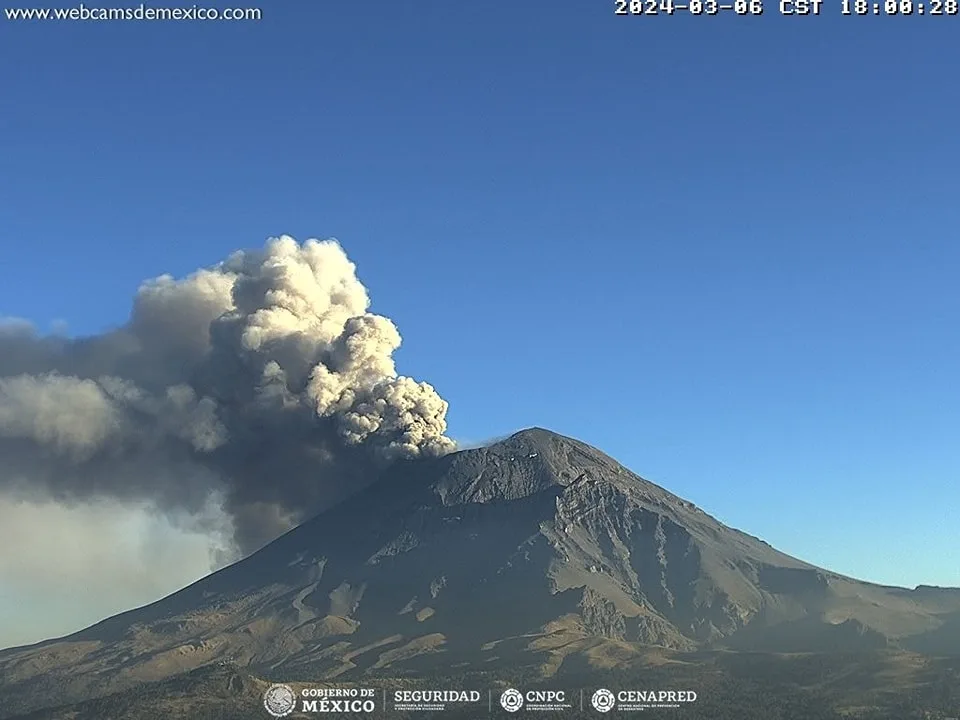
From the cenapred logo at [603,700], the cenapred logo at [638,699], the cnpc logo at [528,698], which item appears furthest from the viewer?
the cenapred logo at [638,699]

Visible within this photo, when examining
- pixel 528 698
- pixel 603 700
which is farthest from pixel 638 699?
pixel 528 698

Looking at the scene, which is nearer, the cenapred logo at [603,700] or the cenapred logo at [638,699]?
the cenapred logo at [603,700]

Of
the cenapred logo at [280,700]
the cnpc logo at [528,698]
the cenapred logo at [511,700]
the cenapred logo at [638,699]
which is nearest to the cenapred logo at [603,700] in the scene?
the cenapred logo at [638,699]

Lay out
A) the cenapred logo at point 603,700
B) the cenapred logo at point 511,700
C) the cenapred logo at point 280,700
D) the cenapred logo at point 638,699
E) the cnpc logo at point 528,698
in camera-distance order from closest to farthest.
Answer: the cenapred logo at point 280,700
the cenapred logo at point 603,700
the cenapred logo at point 511,700
the cnpc logo at point 528,698
the cenapred logo at point 638,699

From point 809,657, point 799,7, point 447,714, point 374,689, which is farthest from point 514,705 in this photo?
point 799,7

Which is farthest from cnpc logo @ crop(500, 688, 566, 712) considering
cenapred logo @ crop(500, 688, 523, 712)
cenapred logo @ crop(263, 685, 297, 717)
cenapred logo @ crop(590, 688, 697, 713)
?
cenapred logo @ crop(263, 685, 297, 717)

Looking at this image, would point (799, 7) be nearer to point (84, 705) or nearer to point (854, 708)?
point (854, 708)

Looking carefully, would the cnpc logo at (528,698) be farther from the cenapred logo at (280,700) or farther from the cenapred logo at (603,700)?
the cenapred logo at (280,700)
